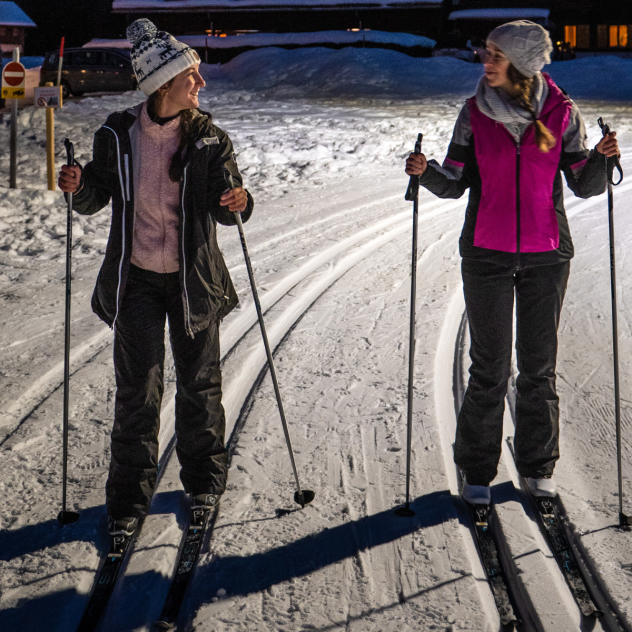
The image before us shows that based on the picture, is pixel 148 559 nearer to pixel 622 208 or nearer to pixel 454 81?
pixel 622 208

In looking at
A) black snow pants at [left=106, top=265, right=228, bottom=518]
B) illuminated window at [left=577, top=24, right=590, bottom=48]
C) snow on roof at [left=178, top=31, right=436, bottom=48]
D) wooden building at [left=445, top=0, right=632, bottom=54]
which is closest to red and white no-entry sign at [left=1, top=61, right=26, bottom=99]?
black snow pants at [left=106, top=265, right=228, bottom=518]

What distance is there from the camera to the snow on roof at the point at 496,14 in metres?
28.4

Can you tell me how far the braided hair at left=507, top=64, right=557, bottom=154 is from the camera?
301 centimetres

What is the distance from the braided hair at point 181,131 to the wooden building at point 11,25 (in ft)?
107

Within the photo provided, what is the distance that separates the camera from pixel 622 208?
333 inches

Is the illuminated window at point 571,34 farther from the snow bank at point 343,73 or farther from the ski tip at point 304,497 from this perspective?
the ski tip at point 304,497

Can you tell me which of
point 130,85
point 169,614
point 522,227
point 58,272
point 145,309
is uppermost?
point 130,85

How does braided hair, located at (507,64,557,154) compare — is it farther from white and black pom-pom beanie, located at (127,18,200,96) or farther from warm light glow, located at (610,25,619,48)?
warm light glow, located at (610,25,619,48)

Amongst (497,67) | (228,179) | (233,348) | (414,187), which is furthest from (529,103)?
(233,348)

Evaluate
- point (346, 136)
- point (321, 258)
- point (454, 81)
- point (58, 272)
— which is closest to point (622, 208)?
point (321, 258)

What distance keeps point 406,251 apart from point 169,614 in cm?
527

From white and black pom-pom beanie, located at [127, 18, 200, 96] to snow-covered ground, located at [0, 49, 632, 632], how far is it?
6.25 feet

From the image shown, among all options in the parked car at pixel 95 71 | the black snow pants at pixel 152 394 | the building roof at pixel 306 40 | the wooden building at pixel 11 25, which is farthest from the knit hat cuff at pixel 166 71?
the wooden building at pixel 11 25

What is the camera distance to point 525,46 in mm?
2959
